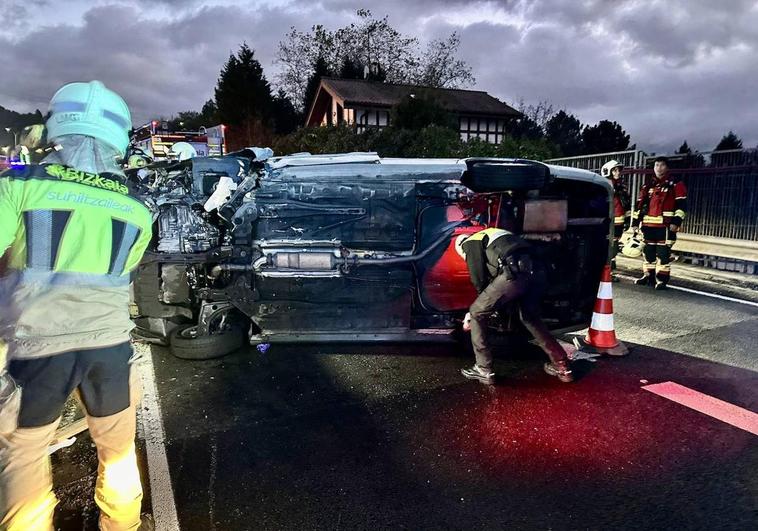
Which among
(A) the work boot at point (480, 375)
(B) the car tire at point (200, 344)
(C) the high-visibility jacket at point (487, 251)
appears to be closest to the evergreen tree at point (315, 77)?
(B) the car tire at point (200, 344)

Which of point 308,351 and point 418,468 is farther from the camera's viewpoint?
point 308,351

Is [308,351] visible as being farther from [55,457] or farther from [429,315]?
[55,457]

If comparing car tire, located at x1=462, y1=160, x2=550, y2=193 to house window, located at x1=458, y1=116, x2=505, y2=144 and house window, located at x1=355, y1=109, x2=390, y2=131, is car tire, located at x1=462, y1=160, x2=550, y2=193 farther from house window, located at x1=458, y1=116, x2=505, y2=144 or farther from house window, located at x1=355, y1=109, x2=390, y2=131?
house window, located at x1=458, y1=116, x2=505, y2=144

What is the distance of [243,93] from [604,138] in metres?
22.8

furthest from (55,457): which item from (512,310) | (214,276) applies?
(512,310)

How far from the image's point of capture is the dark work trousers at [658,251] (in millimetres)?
7328

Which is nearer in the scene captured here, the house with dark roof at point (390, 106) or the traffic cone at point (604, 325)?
the traffic cone at point (604, 325)

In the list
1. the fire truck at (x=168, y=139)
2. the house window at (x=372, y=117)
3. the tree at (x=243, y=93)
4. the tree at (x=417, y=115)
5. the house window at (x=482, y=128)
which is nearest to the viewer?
the fire truck at (x=168, y=139)

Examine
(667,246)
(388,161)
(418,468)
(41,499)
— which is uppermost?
(388,161)

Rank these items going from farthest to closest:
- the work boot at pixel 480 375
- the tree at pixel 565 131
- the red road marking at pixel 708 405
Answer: the tree at pixel 565 131
the work boot at pixel 480 375
the red road marking at pixel 708 405

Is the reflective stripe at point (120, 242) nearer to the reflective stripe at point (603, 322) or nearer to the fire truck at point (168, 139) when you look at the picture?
the reflective stripe at point (603, 322)

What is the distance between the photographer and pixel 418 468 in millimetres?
2908

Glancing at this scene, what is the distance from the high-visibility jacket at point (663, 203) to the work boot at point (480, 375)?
4.88 metres

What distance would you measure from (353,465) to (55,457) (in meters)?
1.70
